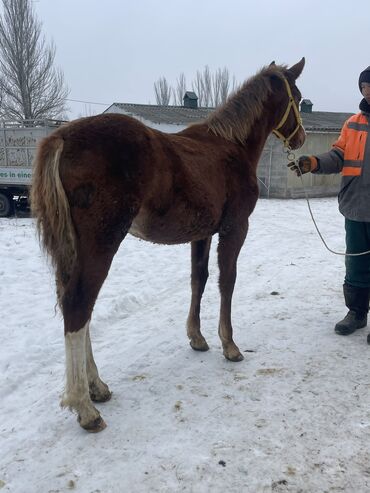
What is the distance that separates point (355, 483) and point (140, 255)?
16.2 ft

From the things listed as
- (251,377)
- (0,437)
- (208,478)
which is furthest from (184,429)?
(0,437)

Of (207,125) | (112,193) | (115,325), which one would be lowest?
(115,325)

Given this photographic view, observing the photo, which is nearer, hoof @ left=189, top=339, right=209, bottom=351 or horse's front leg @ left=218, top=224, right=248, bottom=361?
horse's front leg @ left=218, top=224, right=248, bottom=361

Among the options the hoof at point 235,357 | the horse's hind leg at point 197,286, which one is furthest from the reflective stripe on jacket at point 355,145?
the hoof at point 235,357

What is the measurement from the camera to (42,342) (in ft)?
11.5

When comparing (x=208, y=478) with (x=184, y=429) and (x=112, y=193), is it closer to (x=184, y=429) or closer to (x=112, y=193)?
(x=184, y=429)

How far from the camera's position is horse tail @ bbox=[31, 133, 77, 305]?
7.20 feet

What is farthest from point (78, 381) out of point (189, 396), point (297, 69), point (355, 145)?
point (297, 69)

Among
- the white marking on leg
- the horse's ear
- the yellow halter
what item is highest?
the horse's ear

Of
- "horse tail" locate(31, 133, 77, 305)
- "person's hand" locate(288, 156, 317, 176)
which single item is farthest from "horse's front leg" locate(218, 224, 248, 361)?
"horse tail" locate(31, 133, 77, 305)

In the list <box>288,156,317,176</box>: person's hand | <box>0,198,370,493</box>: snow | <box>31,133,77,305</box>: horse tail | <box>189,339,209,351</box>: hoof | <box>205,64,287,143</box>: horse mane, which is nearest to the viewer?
<box>0,198,370,493</box>: snow

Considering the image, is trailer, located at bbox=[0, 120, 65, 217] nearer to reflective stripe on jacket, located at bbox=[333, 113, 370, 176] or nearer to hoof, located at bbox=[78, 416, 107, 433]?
reflective stripe on jacket, located at bbox=[333, 113, 370, 176]

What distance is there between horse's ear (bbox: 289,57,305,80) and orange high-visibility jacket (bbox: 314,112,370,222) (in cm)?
63

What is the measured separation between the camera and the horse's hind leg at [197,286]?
3422 mm
